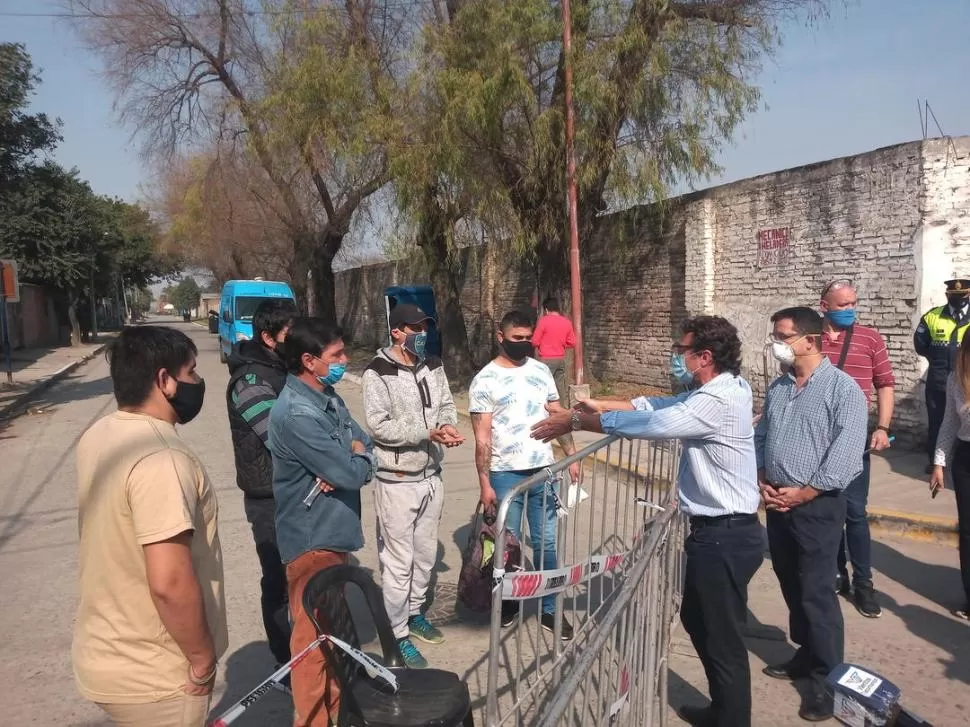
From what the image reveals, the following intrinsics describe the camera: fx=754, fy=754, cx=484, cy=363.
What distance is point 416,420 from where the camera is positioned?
3.89 meters

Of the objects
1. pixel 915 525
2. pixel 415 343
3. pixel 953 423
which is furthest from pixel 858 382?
pixel 415 343

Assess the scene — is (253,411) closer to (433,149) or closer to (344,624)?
(344,624)

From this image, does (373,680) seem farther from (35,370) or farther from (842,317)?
(35,370)

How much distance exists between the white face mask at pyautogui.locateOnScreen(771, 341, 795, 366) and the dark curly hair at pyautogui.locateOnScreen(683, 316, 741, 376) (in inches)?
22.5

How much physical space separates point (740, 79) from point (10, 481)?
10952 mm

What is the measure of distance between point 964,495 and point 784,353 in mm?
1715

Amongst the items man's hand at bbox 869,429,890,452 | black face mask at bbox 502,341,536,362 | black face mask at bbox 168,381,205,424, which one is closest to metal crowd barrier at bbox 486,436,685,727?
black face mask at bbox 502,341,536,362

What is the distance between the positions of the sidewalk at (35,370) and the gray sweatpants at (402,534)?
7.01 metres

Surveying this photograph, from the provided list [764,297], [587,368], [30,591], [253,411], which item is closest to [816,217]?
[764,297]

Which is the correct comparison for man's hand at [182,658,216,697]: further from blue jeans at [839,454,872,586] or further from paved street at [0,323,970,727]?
blue jeans at [839,454,872,586]

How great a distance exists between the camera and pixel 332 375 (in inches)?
133

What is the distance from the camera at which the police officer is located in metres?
6.75

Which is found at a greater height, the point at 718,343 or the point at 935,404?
the point at 718,343

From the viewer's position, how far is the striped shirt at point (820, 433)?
3461 mm
